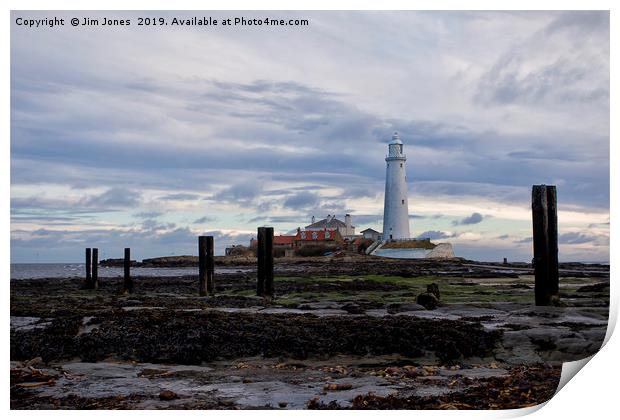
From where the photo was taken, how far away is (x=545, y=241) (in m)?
13.5

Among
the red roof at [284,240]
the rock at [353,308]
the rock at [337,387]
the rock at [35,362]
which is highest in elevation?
the red roof at [284,240]

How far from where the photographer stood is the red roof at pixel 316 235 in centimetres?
7844

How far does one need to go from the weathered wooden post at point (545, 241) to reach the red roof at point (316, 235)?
211ft

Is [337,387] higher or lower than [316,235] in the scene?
lower

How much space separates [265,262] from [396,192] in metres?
43.4

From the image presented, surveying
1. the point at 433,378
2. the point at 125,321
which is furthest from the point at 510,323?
the point at 125,321

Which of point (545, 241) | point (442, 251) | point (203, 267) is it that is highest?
point (545, 241)

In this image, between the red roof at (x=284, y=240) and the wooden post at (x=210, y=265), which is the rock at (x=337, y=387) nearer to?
the wooden post at (x=210, y=265)

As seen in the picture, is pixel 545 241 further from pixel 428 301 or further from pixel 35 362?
pixel 35 362

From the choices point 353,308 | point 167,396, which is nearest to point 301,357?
point 167,396

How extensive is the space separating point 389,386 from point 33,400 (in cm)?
457

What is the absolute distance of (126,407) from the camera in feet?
27.6

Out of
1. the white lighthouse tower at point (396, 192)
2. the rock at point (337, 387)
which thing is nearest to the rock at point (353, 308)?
the rock at point (337, 387)
